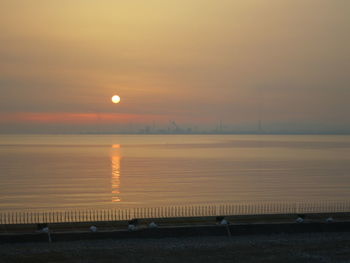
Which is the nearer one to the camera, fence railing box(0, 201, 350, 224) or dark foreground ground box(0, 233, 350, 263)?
dark foreground ground box(0, 233, 350, 263)

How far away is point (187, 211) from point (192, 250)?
2547 cm

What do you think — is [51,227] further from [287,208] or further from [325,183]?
[325,183]

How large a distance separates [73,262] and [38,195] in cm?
4382

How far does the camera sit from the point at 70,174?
313ft

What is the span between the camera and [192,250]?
2633 centimetres

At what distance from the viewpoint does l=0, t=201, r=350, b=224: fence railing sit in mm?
46906

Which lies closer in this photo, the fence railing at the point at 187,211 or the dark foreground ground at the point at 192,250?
the dark foreground ground at the point at 192,250

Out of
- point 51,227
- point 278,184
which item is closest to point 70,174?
point 278,184

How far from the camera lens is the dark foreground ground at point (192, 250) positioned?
80.4ft

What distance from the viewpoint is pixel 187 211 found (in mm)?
51688

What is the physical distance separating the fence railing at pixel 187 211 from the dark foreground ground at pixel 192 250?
17616 millimetres

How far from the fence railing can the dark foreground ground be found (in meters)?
17.6

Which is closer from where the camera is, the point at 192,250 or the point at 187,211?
the point at 192,250

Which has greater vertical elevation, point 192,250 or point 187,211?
point 192,250
